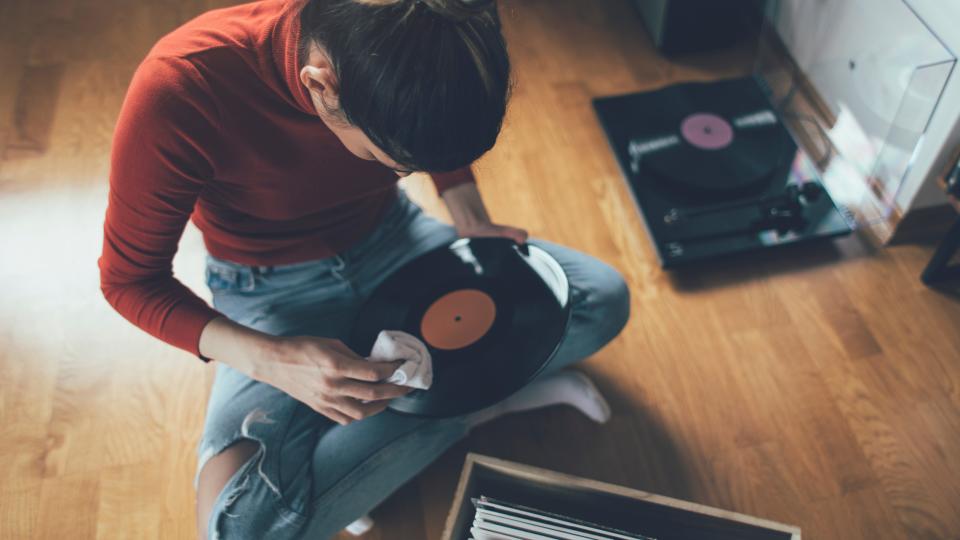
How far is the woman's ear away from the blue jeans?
1.27 ft

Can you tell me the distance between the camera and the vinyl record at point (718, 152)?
143cm

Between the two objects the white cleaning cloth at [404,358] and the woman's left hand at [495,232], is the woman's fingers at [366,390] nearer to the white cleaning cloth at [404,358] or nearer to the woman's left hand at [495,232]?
the white cleaning cloth at [404,358]

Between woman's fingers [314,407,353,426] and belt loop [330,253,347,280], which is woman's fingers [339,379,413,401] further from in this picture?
belt loop [330,253,347,280]

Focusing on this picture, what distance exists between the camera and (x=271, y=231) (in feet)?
3.26

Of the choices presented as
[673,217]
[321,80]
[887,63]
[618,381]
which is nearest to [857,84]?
[887,63]

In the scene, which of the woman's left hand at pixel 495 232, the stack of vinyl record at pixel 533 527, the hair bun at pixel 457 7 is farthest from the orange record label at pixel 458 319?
the hair bun at pixel 457 7

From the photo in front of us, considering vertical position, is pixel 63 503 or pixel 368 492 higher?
pixel 368 492

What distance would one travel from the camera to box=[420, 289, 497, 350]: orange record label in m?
0.96

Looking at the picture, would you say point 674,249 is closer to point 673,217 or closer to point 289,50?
point 673,217

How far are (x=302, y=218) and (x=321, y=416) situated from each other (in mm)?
260

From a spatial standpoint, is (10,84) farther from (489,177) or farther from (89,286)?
(489,177)

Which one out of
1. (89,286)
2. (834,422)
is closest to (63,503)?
(89,286)

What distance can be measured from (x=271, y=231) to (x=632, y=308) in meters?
0.67

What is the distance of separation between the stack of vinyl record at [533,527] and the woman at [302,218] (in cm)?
18
